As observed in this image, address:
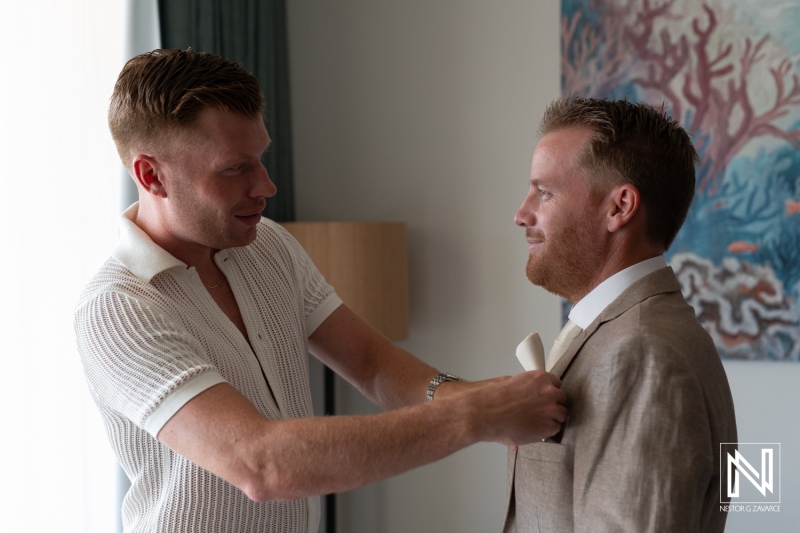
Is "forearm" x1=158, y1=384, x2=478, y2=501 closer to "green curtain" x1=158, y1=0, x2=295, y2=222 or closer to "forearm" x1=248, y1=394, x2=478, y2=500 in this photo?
"forearm" x1=248, y1=394, x2=478, y2=500

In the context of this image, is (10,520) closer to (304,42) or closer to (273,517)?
(273,517)

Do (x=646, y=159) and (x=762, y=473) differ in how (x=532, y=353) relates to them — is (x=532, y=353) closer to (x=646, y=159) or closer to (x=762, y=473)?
(x=646, y=159)

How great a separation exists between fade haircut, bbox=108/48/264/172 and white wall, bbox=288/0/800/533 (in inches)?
74.3

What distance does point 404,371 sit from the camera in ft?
5.92

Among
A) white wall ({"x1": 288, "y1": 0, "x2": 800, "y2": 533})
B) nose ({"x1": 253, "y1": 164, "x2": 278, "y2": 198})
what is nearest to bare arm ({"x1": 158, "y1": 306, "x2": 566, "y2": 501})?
nose ({"x1": 253, "y1": 164, "x2": 278, "y2": 198})

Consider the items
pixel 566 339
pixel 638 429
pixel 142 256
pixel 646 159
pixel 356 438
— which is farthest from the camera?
pixel 566 339

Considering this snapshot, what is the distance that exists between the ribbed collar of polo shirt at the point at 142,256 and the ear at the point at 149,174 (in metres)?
0.09

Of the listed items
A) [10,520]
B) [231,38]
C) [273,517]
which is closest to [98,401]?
[273,517]

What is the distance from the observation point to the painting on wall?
2762 millimetres

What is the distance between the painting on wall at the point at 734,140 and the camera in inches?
109

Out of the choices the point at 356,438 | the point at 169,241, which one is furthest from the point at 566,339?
the point at 169,241

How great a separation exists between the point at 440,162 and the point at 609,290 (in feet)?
6.63

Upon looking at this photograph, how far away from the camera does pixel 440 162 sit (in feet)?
11.2

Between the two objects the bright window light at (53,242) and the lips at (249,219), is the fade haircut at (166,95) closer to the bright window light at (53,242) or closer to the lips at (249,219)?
the lips at (249,219)
